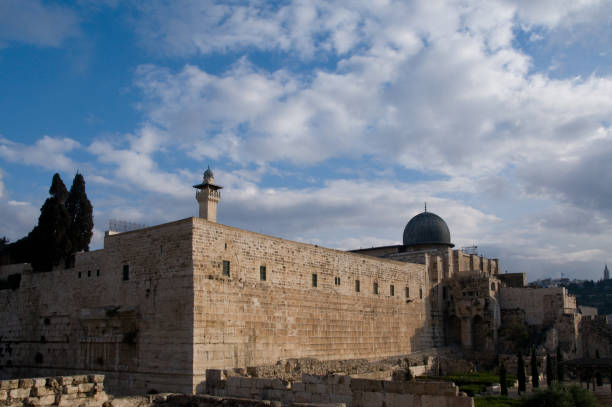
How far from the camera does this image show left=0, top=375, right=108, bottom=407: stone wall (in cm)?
1061

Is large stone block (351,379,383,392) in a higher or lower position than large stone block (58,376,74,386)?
lower

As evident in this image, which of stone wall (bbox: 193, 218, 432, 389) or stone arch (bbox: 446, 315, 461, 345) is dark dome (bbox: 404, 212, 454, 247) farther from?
stone wall (bbox: 193, 218, 432, 389)

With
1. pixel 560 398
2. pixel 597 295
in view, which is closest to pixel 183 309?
pixel 560 398

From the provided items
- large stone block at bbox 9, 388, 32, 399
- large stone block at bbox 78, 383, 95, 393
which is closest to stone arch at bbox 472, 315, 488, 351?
large stone block at bbox 78, 383, 95, 393

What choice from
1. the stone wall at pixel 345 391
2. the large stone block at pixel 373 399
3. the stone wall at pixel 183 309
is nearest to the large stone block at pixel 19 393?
the stone wall at pixel 345 391

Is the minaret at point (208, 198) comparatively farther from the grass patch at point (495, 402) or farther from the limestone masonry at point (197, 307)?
the grass patch at point (495, 402)

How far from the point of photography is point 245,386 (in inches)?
649

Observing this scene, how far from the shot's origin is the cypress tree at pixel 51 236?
26.3 metres

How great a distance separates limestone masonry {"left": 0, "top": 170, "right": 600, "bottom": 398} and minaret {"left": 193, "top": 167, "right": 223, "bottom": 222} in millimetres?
49

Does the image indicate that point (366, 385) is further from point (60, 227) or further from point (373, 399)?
point (60, 227)

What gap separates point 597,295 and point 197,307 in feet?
357

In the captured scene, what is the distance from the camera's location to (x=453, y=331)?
34250 millimetres

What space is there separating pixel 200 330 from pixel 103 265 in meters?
5.46

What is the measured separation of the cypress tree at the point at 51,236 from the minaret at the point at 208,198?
8250 mm
